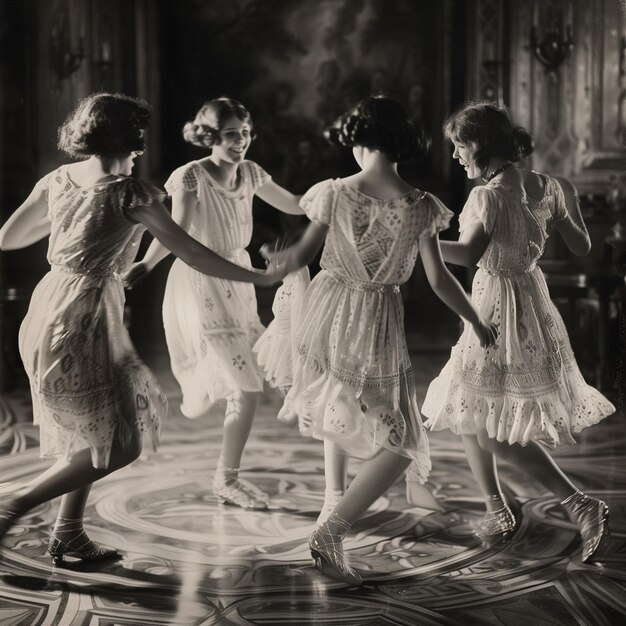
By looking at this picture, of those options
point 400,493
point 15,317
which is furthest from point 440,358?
point 15,317

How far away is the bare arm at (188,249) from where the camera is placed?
194 cm

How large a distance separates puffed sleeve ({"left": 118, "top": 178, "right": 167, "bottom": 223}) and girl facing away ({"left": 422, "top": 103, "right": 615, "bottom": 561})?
28.1 inches

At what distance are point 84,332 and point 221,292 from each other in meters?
0.54

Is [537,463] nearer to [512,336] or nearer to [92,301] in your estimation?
[512,336]

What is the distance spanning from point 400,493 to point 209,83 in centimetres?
127

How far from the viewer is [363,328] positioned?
2.00 meters

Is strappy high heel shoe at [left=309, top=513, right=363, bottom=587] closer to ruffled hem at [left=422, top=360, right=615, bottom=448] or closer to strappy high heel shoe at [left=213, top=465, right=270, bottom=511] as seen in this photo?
ruffled hem at [left=422, top=360, right=615, bottom=448]

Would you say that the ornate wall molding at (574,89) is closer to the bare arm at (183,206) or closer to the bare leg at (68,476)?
the bare arm at (183,206)

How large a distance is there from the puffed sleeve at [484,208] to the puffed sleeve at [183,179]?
70cm

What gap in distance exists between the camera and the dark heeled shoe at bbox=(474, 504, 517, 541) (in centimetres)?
228

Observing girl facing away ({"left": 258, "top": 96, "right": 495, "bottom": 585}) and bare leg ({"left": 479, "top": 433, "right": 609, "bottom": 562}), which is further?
bare leg ({"left": 479, "top": 433, "right": 609, "bottom": 562})

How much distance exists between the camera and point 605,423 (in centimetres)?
324

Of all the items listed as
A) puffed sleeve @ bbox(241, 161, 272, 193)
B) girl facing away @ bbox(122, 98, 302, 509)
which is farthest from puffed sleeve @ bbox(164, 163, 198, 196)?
puffed sleeve @ bbox(241, 161, 272, 193)

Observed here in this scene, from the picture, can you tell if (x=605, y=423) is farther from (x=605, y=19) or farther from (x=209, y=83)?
(x=209, y=83)
